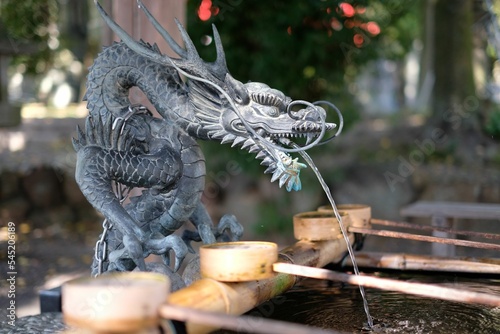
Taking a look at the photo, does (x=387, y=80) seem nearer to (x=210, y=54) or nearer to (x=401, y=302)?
(x=210, y=54)

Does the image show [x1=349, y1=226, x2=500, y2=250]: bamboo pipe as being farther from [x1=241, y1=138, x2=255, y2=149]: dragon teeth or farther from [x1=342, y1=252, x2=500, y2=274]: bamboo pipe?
[x1=241, y1=138, x2=255, y2=149]: dragon teeth

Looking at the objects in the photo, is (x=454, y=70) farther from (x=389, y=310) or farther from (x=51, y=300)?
(x=51, y=300)

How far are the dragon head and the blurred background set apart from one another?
162cm

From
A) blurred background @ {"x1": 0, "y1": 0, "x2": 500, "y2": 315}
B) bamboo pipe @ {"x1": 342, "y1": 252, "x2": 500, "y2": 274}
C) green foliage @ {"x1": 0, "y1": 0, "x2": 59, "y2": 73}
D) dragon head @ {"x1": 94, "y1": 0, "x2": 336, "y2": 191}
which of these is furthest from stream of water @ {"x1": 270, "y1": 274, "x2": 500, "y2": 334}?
green foliage @ {"x1": 0, "y1": 0, "x2": 59, "y2": 73}

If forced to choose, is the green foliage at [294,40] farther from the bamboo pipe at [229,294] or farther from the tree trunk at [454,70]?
the bamboo pipe at [229,294]

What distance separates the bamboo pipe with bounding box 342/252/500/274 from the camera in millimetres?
3246

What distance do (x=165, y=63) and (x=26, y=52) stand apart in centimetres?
485

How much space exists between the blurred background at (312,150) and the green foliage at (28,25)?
0.06 feet

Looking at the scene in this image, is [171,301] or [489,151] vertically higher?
[489,151]

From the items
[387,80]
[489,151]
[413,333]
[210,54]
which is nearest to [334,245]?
[413,333]

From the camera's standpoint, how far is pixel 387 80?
881 inches

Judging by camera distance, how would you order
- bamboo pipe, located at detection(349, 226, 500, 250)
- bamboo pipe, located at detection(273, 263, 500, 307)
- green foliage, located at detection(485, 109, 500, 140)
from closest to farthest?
bamboo pipe, located at detection(273, 263, 500, 307)
bamboo pipe, located at detection(349, 226, 500, 250)
green foliage, located at detection(485, 109, 500, 140)

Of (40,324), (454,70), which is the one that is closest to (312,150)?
(454,70)

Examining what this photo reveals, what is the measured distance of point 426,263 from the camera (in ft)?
11.0
